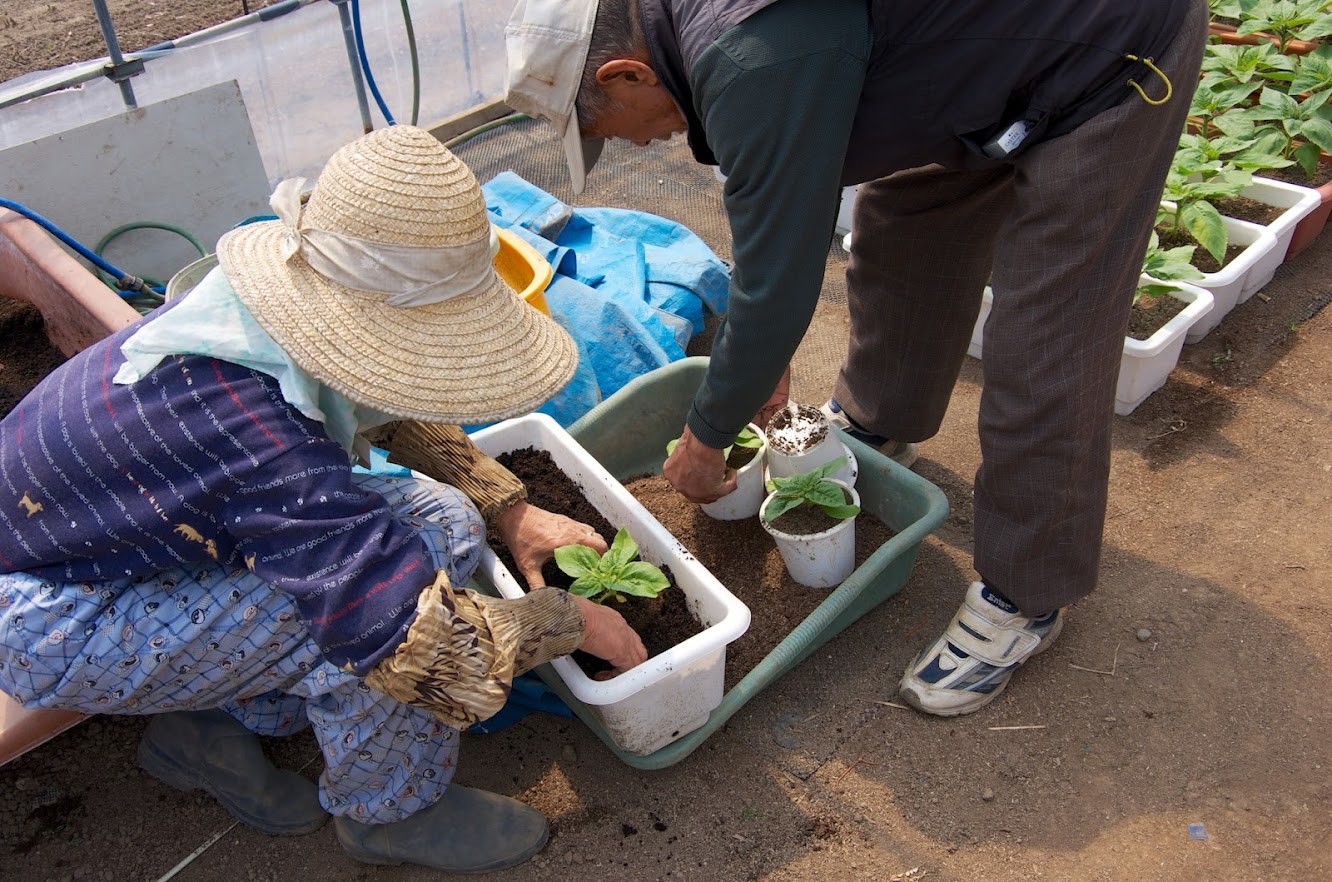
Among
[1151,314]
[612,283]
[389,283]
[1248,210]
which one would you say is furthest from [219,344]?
[1248,210]

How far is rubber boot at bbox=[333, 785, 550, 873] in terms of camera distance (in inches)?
67.7

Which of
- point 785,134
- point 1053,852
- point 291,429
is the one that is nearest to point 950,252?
point 785,134

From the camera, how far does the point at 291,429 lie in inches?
51.7

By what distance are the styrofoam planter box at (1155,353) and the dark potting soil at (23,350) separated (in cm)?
228

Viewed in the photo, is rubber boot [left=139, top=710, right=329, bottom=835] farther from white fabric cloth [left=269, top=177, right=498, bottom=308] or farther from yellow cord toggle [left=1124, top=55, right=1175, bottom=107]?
yellow cord toggle [left=1124, top=55, right=1175, bottom=107]

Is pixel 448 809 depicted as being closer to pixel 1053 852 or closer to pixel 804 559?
pixel 804 559

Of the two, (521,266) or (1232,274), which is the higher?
(521,266)

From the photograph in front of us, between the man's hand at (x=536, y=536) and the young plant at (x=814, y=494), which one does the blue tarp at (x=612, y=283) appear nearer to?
the man's hand at (x=536, y=536)

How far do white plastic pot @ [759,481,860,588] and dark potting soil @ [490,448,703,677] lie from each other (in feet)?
0.86

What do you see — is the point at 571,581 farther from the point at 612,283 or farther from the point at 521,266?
the point at 612,283

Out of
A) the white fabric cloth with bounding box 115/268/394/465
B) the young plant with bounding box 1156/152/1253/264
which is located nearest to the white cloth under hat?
the white fabric cloth with bounding box 115/268/394/465

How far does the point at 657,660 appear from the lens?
163cm

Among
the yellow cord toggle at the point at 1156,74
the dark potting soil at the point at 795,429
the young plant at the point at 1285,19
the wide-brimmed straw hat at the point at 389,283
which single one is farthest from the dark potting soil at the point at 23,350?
the young plant at the point at 1285,19

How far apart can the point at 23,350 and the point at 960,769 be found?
2433 mm
